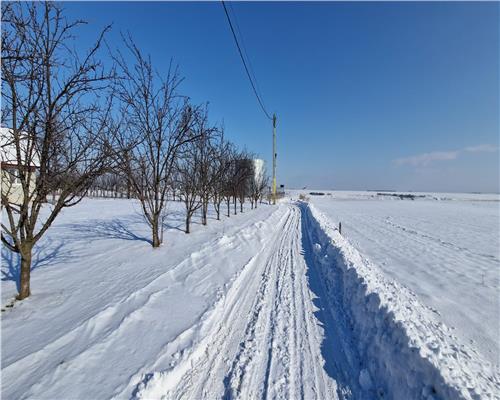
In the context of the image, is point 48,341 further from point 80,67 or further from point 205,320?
point 80,67

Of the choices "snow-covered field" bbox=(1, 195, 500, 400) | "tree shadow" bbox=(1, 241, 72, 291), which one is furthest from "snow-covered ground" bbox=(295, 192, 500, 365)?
"tree shadow" bbox=(1, 241, 72, 291)

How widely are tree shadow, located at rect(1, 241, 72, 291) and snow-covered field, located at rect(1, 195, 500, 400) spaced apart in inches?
3.6

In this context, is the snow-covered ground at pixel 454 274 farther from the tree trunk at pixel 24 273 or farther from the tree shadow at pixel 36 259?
the tree shadow at pixel 36 259

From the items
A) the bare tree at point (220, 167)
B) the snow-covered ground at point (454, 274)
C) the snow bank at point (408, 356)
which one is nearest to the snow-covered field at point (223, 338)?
the snow bank at point (408, 356)

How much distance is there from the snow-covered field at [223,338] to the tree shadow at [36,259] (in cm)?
9

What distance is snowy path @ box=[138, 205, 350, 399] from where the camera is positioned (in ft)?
8.49

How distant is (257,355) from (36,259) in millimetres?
6585

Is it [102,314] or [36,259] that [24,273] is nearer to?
[102,314]

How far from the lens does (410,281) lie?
20.2ft

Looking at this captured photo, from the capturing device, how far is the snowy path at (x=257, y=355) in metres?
2.59

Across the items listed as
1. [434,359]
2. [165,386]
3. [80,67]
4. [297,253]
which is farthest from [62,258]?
[434,359]

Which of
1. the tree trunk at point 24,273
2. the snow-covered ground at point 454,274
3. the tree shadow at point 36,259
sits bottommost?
Result: the snow-covered ground at point 454,274

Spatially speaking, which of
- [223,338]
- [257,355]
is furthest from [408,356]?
[223,338]

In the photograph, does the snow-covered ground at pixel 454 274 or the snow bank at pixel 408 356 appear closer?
the snow bank at pixel 408 356
